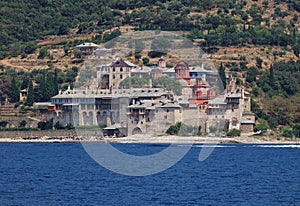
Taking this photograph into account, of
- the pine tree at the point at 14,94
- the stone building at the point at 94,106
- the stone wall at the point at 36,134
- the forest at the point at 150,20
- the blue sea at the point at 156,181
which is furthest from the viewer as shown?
the forest at the point at 150,20

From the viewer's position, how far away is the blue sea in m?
46.8

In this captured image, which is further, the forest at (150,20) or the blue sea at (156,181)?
the forest at (150,20)

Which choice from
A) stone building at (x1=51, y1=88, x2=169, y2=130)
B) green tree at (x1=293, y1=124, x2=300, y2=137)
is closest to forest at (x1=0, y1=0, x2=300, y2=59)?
stone building at (x1=51, y1=88, x2=169, y2=130)

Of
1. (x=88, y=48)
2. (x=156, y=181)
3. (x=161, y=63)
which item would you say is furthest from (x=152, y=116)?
(x=156, y=181)

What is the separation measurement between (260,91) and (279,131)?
11287mm

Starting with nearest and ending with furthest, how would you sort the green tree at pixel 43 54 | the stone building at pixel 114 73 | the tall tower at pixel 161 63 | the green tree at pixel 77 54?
the stone building at pixel 114 73, the tall tower at pixel 161 63, the green tree at pixel 77 54, the green tree at pixel 43 54

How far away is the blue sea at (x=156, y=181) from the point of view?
1842 inches

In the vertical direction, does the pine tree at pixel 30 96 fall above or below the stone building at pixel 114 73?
below

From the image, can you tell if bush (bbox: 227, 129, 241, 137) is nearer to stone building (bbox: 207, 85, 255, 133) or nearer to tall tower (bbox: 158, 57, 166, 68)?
stone building (bbox: 207, 85, 255, 133)

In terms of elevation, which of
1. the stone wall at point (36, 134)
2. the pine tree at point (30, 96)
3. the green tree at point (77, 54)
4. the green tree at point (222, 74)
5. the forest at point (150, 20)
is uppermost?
the forest at point (150, 20)

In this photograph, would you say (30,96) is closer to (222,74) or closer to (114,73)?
(114,73)

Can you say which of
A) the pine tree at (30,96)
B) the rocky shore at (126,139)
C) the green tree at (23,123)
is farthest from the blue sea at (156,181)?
the pine tree at (30,96)

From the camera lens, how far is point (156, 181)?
2183 inches

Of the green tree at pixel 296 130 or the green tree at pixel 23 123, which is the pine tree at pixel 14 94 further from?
the green tree at pixel 296 130
